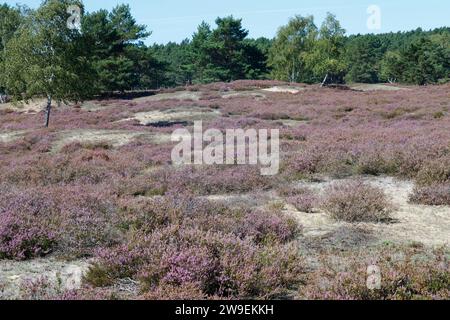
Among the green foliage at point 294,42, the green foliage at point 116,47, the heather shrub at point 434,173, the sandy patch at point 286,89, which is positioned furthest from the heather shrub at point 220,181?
the green foliage at point 294,42

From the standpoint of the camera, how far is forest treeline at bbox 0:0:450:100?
87.9 feet

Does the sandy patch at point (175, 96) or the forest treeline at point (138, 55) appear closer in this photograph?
the forest treeline at point (138, 55)

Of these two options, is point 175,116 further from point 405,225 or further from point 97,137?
point 405,225

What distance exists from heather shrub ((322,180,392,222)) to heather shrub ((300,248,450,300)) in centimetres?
263

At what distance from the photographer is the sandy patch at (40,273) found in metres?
5.62

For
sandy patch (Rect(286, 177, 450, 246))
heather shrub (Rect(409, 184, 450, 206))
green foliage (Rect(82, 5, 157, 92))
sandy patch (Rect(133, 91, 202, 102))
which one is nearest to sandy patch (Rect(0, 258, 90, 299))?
sandy patch (Rect(286, 177, 450, 246))

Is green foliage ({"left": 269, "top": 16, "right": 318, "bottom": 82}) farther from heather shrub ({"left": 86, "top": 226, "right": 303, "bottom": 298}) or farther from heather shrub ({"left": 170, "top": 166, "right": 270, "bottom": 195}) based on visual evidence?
heather shrub ({"left": 86, "top": 226, "right": 303, "bottom": 298})

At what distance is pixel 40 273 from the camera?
20.8 ft

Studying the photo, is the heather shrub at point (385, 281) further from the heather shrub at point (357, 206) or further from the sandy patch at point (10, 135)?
the sandy patch at point (10, 135)

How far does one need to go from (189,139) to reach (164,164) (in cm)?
591

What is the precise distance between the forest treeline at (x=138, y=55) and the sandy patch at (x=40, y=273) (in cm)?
2162

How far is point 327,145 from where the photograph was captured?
15.7m
